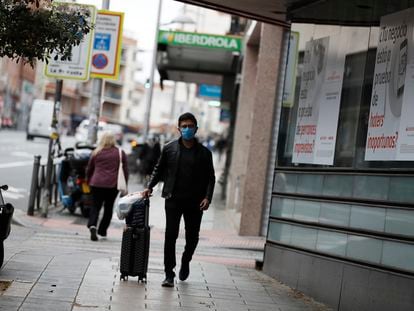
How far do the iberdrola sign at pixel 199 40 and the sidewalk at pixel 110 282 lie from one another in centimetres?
968

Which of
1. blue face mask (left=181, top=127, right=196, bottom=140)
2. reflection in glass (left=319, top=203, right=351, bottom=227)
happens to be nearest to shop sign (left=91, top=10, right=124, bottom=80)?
blue face mask (left=181, top=127, right=196, bottom=140)

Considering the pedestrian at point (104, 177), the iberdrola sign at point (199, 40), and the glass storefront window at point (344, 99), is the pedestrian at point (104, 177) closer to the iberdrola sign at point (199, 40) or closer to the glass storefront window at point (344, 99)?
the glass storefront window at point (344, 99)

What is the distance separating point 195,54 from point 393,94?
18302 millimetres

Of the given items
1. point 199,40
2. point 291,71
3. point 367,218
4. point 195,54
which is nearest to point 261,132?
point 291,71

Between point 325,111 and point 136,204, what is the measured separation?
7.59ft

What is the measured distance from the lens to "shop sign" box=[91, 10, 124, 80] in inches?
730

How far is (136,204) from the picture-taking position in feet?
31.3

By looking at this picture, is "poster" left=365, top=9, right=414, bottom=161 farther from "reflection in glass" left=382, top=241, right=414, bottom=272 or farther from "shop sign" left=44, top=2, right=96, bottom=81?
"shop sign" left=44, top=2, right=96, bottom=81

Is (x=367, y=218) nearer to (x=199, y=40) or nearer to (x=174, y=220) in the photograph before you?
(x=174, y=220)

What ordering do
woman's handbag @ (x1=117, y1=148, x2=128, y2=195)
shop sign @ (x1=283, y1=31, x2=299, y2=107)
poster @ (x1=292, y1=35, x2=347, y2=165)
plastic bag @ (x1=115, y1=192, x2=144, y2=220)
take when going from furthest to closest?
woman's handbag @ (x1=117, y1=148, x2=128, y2=195), shop sign @ (x1=283, y1=31, x2=299, y2=107), poster @ (x1=292, y1=35, x2=347, y2=165), plastic bag @ (x1=115, y1=192, x2=144, y2=220)

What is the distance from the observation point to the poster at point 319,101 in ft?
32.4

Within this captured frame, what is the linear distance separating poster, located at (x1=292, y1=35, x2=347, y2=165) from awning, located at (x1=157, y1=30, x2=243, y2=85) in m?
12.7

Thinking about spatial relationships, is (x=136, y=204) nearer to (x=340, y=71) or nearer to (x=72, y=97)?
(x=340, y=71)

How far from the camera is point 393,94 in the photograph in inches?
328
